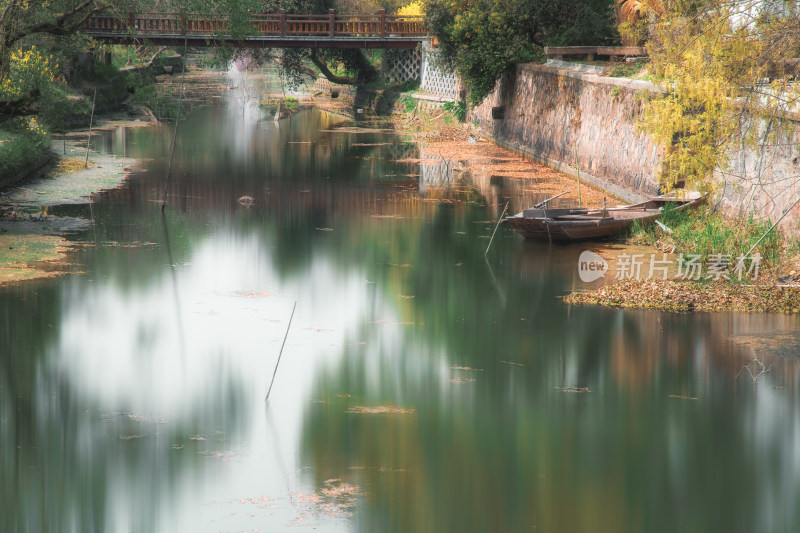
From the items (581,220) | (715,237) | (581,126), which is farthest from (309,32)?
(715,237)

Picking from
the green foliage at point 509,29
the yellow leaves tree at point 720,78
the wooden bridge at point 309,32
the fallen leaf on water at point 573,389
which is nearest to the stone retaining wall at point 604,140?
the yellow leaves tree at point 720,78

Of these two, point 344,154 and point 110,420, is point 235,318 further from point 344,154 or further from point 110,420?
point 344,154

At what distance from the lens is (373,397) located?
11422 millimetres

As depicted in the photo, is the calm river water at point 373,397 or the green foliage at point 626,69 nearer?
the calm river water at point 373,397

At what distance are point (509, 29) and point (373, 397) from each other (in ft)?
82.5

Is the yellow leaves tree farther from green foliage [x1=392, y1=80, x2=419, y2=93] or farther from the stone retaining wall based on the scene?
green foliage [x1=392, y1=80, x2=419, y2=93]

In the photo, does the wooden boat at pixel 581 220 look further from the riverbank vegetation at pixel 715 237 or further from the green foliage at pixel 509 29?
the green foliage at pixel 509 29

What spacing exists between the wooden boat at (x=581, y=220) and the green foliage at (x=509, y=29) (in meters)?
13.4

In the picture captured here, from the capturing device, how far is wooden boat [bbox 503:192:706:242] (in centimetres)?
1892

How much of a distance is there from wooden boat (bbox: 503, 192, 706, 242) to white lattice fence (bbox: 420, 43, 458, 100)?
2291 centimetres

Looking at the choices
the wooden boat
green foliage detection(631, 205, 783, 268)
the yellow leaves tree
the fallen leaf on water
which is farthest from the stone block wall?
the fallen leaf on water

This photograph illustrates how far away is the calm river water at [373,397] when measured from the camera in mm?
8641

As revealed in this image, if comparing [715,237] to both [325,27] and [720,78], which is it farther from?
[325,27]

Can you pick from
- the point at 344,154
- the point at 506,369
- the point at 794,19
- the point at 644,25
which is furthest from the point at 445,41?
the point at 506,369
